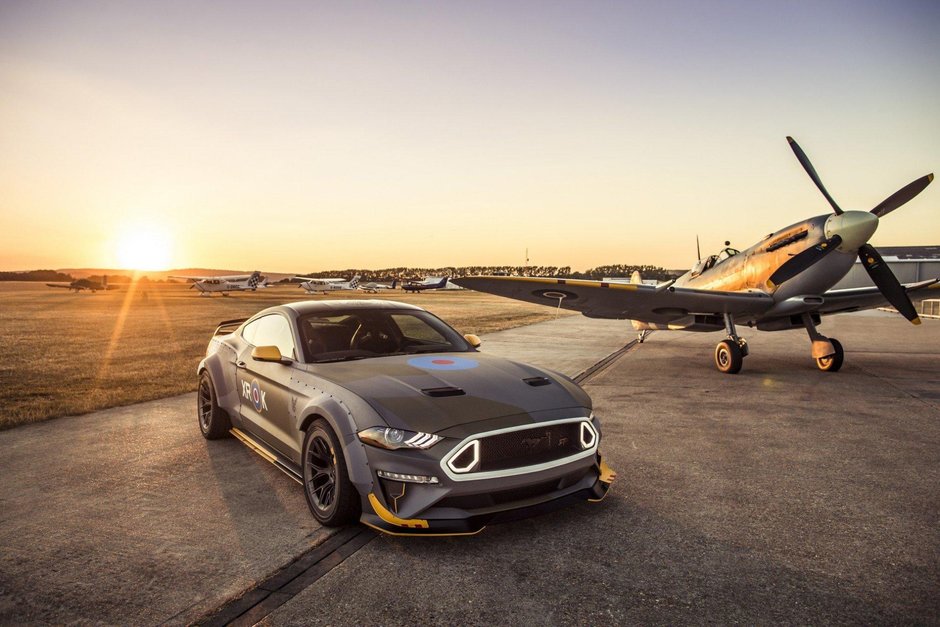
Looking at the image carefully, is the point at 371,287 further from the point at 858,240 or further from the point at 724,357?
the point at 858,240

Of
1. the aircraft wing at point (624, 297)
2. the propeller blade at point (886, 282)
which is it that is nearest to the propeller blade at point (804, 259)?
the aircraft wing at point (624, 297)

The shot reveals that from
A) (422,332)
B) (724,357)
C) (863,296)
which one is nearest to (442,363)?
(422,332)

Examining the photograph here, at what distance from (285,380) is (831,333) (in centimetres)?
2151

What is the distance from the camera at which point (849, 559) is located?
10.6 feet

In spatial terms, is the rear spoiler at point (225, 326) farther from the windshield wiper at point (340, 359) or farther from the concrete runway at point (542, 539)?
the windshield wiper at point (340, 359)

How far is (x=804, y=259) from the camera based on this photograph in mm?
10828

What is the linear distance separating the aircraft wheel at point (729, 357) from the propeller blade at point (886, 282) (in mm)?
3144

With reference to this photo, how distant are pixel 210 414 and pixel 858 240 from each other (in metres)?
11.4

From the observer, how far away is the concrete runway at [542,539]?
2727mm

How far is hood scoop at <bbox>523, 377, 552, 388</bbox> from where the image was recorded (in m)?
3.94

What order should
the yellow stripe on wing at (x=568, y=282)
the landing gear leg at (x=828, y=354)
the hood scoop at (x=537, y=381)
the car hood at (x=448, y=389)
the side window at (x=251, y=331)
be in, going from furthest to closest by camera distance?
1. the landing gear leg at (x=828, y=354)
2. the yellow stripe on wing at (x=568, y=282)
3. the side window at (x=251, y=331)
4. the hood scoop at (x=537, y=381)
5. the car hood at (x=448, y=389)

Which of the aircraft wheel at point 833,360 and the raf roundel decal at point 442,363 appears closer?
the raf roundel decal at point 442,363

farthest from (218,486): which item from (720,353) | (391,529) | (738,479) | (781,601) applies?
(720,353)

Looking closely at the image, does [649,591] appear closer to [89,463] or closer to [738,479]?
[738,479]
